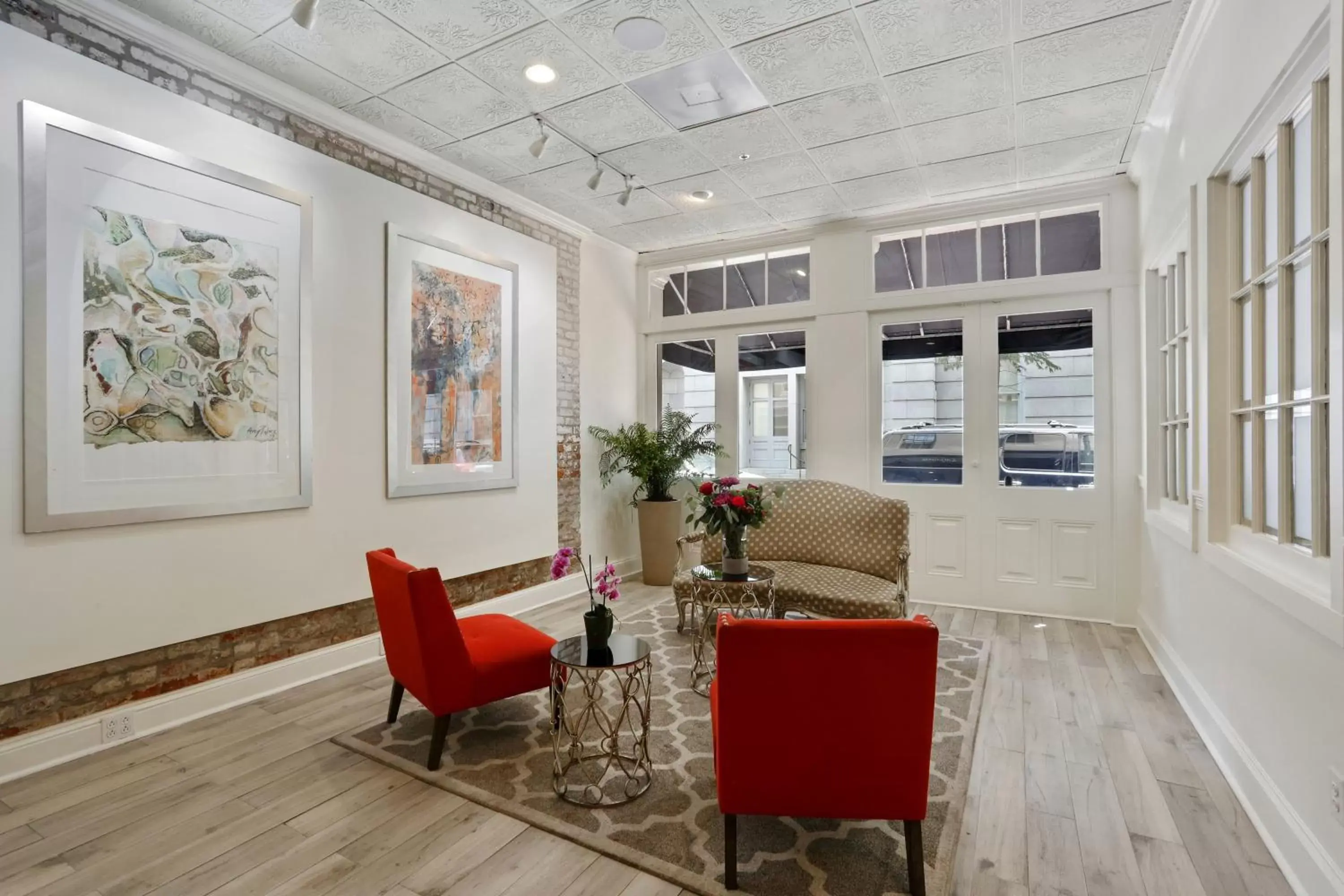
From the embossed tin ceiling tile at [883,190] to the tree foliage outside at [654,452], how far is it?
218 centimetres

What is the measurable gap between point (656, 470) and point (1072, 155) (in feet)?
12.1

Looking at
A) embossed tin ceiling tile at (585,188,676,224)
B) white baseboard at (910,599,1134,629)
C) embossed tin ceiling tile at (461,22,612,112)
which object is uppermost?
embossed tin ceiling tile at (585,188,676,224)

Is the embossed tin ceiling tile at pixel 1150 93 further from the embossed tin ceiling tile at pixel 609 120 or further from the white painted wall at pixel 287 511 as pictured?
the white painted wall at pixel 287 511

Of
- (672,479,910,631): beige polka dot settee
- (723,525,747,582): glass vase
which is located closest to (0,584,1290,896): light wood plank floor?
(672,479,910,631): beige polka dot settee

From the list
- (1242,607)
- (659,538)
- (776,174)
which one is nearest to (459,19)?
(776,174)

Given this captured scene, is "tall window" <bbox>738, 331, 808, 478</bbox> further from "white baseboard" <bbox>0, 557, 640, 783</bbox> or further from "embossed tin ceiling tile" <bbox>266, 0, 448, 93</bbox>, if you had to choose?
"embossed tin ceiling tile" <bbox>266, 0, 448, 93</bbox>

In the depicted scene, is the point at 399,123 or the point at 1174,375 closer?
the point at 1174,375

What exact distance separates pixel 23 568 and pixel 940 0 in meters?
4.24

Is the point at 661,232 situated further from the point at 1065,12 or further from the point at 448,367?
the point at 1065,12

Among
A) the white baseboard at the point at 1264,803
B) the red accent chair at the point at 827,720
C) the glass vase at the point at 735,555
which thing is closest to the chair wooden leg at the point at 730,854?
the red accent chair at the point at 827,720

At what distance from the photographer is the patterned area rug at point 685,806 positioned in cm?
192

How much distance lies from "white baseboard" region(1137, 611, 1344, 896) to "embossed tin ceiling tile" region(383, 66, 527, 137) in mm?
4249

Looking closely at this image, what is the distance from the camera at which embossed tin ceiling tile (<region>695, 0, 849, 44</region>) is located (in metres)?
2.70

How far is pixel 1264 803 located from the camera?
6.85ft
